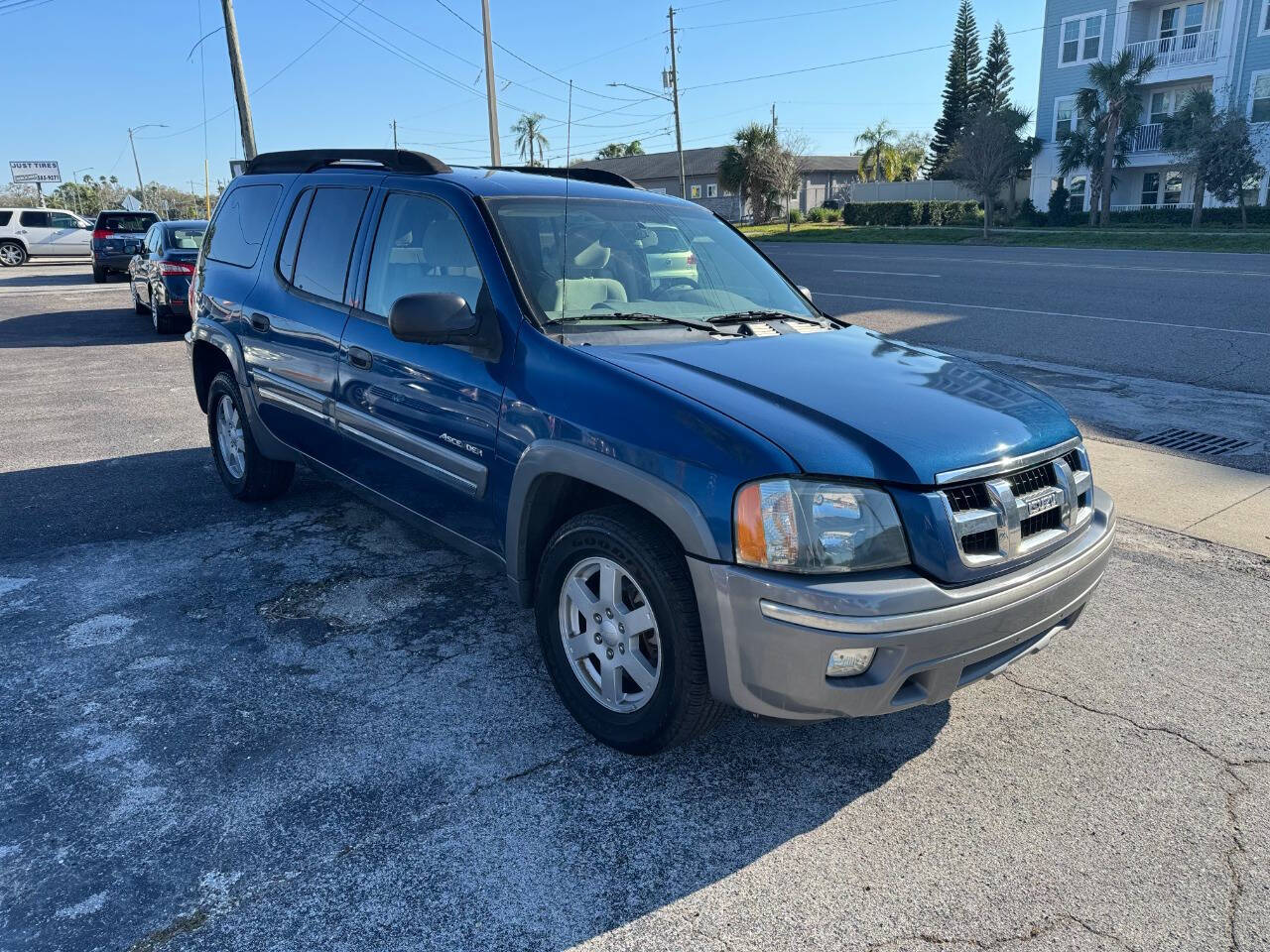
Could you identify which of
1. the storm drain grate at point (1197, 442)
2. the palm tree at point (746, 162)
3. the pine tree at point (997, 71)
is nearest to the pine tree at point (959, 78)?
the pine tree at point (997, 71)

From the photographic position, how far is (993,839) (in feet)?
9.04

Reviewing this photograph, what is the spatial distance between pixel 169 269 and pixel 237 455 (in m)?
9.10

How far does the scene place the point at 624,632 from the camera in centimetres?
305

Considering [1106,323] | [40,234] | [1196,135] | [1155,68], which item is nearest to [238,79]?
[40,234]

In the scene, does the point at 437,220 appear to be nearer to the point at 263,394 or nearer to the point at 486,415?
the point at 486,415

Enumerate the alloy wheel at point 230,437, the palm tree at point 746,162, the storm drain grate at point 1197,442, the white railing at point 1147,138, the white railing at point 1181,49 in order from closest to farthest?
the alloy wheel at point 230,437 < the storm drain grate at point 1197,442 < the white railing at point 1181,49 < the white railing at point 1147,138 < the palm tree at point 746,162

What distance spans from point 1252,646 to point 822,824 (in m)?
2.25

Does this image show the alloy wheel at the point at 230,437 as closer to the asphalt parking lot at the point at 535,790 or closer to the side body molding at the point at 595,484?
the asphalt parking lot at the point at 535,790

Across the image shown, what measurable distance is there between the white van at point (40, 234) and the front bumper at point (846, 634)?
36.6m

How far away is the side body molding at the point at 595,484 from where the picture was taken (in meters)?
2.70

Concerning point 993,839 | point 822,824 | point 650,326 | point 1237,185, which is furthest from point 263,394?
point 1237,185

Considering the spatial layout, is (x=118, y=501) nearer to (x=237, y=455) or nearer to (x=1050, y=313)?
(x=237, y=455)

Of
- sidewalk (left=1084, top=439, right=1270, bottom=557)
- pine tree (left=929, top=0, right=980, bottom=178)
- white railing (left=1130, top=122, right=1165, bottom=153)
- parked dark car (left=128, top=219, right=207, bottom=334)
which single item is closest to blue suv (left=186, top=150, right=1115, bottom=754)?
sidewalk (left=1084, top=439, right=1270, bottom=557)

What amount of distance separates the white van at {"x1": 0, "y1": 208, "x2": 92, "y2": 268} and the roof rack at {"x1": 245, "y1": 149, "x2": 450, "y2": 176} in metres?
32.7
